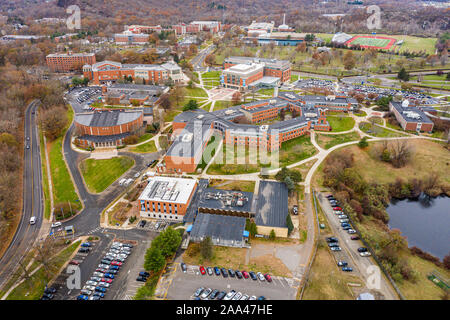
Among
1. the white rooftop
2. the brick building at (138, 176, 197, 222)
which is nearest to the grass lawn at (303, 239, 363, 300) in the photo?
the brick building at (138, 176, 197, 222)

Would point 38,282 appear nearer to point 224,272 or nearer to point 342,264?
point 224,272

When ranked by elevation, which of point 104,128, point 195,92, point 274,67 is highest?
point 274,67

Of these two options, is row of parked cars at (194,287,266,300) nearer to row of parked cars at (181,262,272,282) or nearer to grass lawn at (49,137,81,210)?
row of parked cars at (181,262,272,282)

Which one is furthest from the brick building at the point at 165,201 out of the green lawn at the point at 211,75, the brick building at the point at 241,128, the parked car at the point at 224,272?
the green lawn at the point at 211,75

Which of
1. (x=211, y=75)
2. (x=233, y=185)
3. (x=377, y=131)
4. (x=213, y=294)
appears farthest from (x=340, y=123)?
(x=213, y=294)

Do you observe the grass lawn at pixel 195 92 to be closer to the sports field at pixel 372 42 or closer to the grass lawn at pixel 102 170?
Answer: the grass lawn at pixel 102 170
